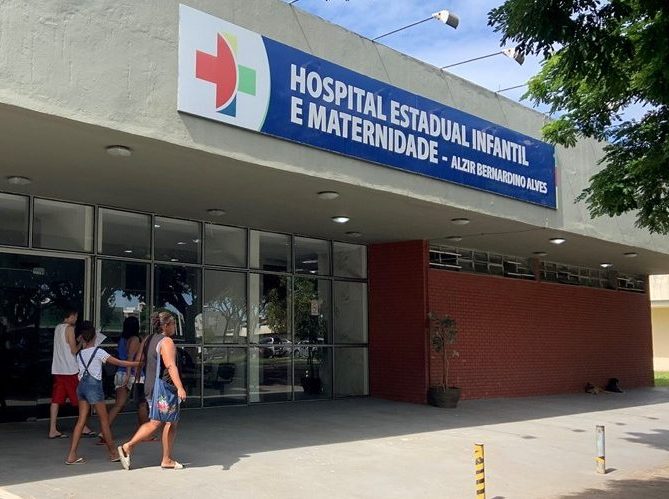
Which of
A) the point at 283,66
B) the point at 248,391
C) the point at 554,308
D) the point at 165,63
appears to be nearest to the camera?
the point at 165,63

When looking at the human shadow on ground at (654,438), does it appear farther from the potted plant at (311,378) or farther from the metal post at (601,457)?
the potted plant at (311,378)

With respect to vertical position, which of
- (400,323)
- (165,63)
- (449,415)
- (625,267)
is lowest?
(449,415)

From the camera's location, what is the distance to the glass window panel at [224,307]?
44.6 feet

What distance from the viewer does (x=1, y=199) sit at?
11.1 meters

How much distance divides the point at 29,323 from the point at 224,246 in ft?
12.9

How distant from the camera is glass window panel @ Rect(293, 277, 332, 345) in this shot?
15.3 metres

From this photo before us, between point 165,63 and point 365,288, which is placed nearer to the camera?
point 165,63

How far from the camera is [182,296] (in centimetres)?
1326

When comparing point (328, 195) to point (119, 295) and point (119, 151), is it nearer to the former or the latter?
point (119, 151)

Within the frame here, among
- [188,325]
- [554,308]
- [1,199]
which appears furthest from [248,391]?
[554,308]

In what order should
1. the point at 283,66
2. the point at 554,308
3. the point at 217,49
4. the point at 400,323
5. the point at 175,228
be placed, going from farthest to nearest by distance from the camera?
the point at 554,308
the point at 400,323
the point at 175,228
the point at 283,66
the point at 217,49

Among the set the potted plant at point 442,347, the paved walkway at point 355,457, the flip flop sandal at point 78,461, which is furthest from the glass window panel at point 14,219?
the potted plant at point 442,347

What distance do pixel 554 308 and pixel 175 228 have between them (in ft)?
35.4

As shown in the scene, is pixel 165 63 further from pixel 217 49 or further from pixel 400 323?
pixel 400 323
